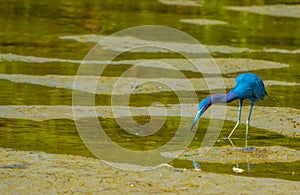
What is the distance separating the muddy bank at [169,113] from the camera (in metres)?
9.73

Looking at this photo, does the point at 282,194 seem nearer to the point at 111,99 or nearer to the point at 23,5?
the point at 111,99

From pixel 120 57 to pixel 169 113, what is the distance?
169 inches

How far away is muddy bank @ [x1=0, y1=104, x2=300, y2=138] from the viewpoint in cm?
973

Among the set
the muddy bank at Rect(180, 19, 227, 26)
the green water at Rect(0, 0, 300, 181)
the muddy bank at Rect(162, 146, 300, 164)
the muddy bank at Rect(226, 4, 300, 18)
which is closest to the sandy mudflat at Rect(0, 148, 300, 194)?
the green water at Rect(0, 0, 300, 181)

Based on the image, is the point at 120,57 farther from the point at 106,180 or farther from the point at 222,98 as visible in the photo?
the point at 106,180

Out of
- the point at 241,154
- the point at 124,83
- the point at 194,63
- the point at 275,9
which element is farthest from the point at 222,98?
the point at 275,9

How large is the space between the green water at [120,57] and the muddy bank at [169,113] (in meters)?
0.23

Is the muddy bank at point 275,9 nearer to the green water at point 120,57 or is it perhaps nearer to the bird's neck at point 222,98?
the green water at point 120,57

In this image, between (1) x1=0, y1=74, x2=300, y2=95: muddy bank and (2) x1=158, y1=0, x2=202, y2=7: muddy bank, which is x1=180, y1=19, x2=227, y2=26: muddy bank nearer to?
(2) x1=158, y1=0, x2=202, y2=7: muddy bank

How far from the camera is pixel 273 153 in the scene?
8.26m

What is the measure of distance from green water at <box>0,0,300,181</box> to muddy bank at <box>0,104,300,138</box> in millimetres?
233

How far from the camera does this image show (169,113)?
10.3 meters

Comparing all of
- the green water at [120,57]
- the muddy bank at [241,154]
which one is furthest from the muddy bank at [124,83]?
the muddy bank at [241,154]

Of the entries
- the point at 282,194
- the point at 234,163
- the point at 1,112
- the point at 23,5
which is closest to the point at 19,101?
the point at 1,112
